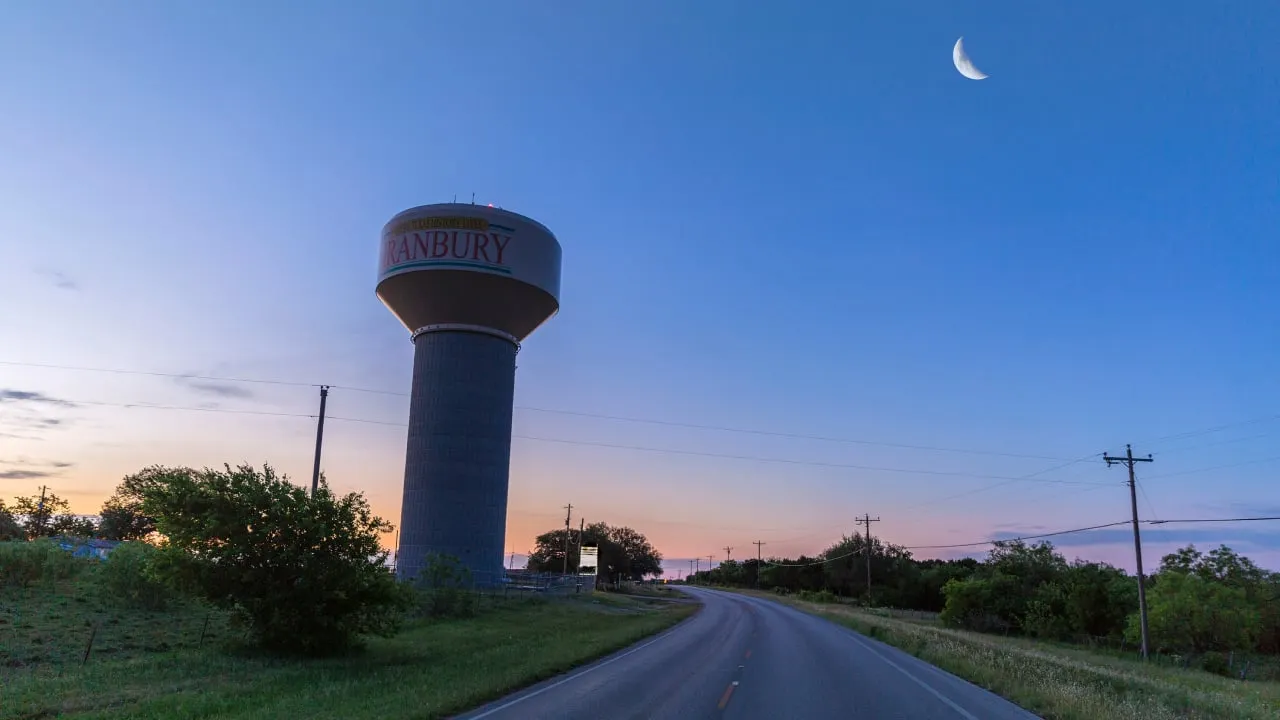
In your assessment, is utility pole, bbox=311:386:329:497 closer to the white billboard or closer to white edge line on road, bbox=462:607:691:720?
white edge line on road, bbox=462:607:691:720

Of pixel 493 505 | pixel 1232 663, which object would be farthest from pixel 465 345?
pixel 1232 663

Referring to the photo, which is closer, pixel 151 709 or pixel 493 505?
pixel 151 709

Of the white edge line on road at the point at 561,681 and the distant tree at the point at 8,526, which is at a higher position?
the distant tree at the point at 8,526

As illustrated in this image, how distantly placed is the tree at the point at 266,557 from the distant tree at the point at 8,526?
142 ft

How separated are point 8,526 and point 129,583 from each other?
1607 inches

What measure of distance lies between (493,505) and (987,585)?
50668mm

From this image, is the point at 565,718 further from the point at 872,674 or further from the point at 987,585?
the point at 987,585

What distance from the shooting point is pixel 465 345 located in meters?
43.0

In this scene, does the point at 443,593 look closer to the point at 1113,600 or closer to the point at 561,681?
the point at 561,681

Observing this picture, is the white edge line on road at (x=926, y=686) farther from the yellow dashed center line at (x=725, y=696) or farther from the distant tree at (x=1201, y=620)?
the distant tree at (x=1201, y=620)

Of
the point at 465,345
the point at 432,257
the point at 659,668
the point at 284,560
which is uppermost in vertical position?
the point at 432,257

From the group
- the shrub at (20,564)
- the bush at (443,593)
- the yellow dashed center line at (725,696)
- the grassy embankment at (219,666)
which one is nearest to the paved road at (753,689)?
the yellow dashed center line at (725,696)

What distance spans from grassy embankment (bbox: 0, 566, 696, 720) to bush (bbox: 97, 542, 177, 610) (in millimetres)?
536

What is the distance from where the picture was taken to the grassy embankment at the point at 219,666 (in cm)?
1180
